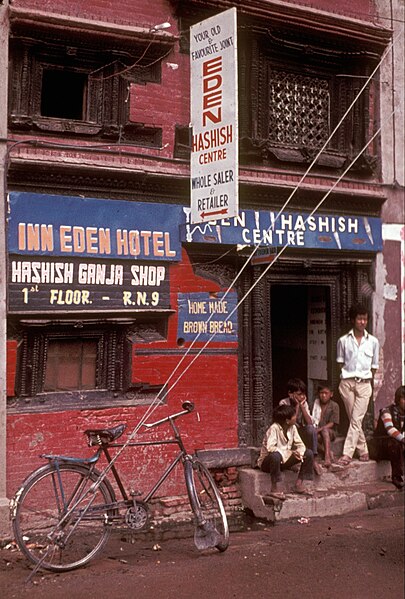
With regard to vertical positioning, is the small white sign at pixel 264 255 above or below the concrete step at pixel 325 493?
above

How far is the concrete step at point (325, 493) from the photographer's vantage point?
841 cm

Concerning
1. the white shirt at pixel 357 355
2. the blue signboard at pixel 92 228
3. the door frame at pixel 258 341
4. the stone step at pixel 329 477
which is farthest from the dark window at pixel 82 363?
the white shirt at pixel 357 355

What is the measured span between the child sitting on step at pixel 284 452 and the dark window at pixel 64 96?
400 centimetres

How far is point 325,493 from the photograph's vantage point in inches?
347

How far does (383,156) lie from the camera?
1024 centimetres

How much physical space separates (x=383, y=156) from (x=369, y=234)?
43.7 inches

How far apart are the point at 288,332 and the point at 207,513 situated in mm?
4466

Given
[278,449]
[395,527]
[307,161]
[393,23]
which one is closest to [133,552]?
[278,449]

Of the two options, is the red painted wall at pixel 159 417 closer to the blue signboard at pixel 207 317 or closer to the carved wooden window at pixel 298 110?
the blue signboard at pixel 207 317

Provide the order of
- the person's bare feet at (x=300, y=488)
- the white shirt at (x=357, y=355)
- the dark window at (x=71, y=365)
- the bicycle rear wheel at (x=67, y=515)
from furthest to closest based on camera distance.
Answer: the white shirt at (x=357, y=355) < the person's bare feet at (x=300, y=488) < the dark window at (x=71, y=365) < the bicycle rear wheel at (x=67, y=515)

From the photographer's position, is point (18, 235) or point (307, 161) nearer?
point (18, 235)

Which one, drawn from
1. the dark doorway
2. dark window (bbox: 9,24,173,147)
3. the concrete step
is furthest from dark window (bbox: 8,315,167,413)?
the dark doorway

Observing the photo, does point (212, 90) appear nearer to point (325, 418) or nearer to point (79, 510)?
point (325, 418)

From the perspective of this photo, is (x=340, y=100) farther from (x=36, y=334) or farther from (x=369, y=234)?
(x=36, y=334)
